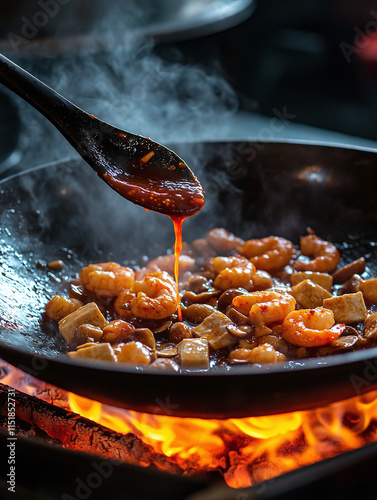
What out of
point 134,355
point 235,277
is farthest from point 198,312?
point 134,355

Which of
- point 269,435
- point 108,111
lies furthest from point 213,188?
point 108,111

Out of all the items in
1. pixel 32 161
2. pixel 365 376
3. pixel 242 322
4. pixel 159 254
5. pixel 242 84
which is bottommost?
pixel 242 84

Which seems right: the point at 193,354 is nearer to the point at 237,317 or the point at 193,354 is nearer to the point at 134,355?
the point at 134,355

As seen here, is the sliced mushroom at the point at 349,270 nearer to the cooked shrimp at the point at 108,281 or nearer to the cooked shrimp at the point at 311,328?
the cooked shrimp at the point at 311,328

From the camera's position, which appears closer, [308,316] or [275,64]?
[308,316]

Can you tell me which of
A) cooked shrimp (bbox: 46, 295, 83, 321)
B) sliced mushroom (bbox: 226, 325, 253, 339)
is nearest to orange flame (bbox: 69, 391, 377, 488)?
sliced mushroom (bbox: 226, 325, 253, 339)

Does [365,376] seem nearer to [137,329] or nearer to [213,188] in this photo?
[137,329]
